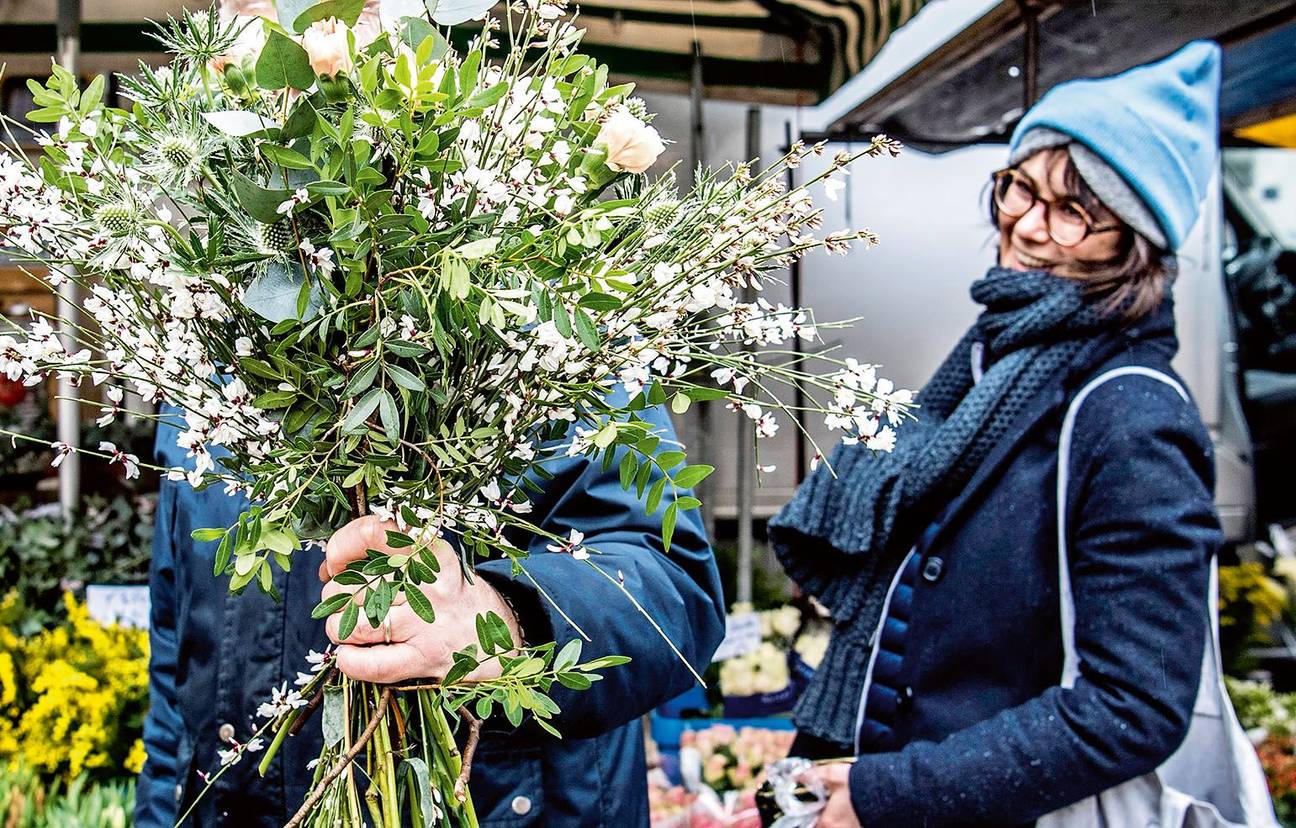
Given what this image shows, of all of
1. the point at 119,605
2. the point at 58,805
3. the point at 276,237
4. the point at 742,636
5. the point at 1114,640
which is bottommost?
the point at 58,805

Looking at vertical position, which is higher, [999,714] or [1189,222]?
[1189,222]

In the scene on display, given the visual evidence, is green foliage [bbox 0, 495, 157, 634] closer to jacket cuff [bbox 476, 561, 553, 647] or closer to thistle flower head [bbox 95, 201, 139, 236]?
jacket cuff [bbox 476, 561, 553, 647]

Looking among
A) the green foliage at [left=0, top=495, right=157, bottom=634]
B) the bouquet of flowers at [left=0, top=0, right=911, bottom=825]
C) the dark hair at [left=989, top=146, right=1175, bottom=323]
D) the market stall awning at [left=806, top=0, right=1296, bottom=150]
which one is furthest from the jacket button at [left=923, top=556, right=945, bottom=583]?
the green foliage at [left=0, top=495, right=157, bottom=634]

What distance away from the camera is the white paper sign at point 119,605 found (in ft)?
9.13

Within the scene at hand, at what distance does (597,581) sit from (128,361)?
476 mm

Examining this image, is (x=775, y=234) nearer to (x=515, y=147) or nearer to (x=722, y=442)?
(x=515, y=147)

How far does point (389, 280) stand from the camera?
0.83 meters

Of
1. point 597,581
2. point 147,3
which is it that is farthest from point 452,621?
point 147,3

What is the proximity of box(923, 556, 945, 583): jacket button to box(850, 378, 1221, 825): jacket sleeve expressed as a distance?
0.60 ft

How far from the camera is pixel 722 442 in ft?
10.9

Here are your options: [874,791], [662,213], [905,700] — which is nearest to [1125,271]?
[905,700]

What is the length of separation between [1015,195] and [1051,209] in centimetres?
6

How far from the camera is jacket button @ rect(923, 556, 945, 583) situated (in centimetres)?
157

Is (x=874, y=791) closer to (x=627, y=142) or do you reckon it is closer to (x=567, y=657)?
(x=567, y=657)
